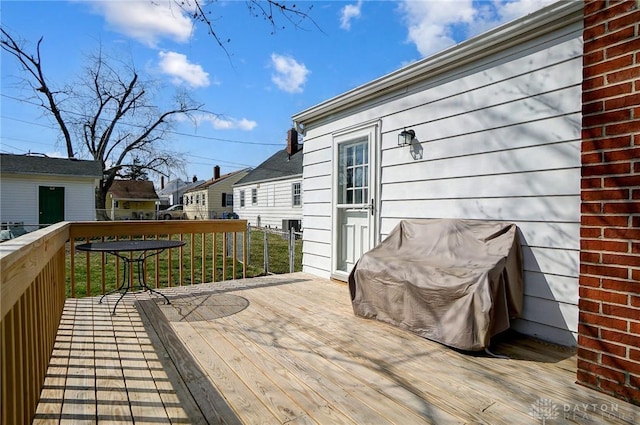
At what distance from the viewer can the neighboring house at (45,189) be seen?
13086mm

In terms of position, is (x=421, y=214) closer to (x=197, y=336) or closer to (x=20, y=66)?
(x=197, y=336)

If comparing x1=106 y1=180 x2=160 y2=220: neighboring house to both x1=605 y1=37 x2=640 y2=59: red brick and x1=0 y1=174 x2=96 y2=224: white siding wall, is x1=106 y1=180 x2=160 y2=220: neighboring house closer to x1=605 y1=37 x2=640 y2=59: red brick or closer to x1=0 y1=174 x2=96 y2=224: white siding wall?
x1=0 y1=174 x2=96 y2=224: white siding wall

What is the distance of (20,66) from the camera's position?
15.6 metres

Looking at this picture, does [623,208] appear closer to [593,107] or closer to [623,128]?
[623,128]

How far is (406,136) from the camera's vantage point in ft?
12.5

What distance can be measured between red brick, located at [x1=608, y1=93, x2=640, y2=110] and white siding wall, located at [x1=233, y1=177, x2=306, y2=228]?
13.4m

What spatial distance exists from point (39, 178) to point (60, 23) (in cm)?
1260

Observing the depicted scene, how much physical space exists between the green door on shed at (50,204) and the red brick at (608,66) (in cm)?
1668

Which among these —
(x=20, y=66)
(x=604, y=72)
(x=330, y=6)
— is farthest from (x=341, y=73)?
(x=20, y=66)

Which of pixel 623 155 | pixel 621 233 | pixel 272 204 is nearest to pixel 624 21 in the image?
pixel 623 155

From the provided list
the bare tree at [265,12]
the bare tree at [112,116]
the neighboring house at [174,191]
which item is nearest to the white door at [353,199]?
the bare tree at [265,12]

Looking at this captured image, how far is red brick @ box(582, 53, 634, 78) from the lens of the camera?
5.74ft

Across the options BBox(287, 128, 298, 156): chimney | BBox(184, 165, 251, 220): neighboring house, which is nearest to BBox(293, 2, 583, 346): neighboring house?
BBox(287, 128, 298, 156): chimney

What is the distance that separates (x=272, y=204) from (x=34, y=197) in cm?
941
